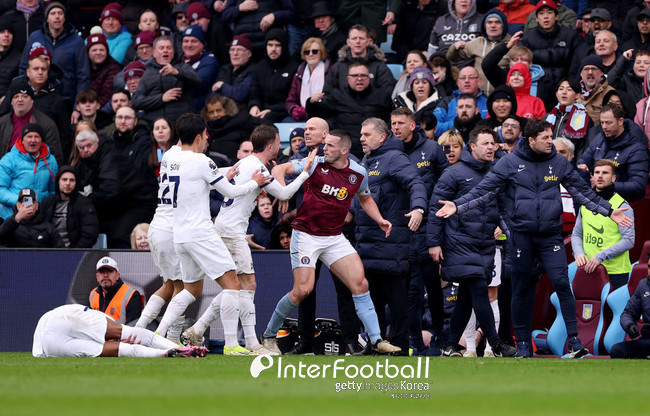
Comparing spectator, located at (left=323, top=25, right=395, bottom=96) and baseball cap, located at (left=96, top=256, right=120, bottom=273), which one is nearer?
baseball cap, located at (left=96, top=256, right=120, bottom=273)

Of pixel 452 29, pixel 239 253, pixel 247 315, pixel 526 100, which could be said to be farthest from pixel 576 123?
pixel 247 315

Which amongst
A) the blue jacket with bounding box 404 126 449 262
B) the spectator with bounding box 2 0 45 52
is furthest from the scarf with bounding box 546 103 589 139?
the spectator with bounding box 2 0 45 52

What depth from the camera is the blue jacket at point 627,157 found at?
1345 cm

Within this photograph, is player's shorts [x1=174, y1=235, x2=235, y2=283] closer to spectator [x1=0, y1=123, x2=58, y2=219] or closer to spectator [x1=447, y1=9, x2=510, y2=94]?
spectator [x1=0, y1=123, x2=58, y2=219]

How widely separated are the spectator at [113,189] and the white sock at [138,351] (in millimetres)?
5337

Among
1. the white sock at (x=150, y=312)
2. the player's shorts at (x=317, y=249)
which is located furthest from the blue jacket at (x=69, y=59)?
the player's shorts at (x=317, y=249)

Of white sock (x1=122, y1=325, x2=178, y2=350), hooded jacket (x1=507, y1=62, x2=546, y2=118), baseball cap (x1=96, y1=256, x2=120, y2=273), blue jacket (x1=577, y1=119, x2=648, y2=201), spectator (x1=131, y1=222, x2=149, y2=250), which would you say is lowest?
white sock (x1=122, y1=325, x2=178, y2=350)

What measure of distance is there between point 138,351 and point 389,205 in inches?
132

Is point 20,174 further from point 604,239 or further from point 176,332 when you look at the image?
point 604,239

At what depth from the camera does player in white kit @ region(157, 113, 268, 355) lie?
10.8m

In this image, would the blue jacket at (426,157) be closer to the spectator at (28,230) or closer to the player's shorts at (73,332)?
A: the player's shorts at (73,332)

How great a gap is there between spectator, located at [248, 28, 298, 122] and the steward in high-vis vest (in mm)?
6559

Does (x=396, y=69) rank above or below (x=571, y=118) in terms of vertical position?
above

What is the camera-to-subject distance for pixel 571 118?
578 inches
